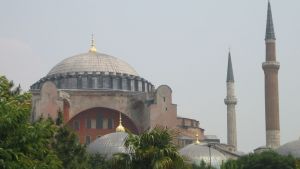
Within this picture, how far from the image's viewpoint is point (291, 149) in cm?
3759

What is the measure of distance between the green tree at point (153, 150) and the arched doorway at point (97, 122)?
3050cm

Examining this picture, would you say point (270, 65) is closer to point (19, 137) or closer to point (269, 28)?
point (269, 28)

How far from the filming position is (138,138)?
38.2ft

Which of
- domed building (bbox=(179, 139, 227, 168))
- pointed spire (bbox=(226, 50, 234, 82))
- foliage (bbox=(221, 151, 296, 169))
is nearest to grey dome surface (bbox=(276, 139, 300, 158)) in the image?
foliage (bbox=(221, 151, 296, 169))

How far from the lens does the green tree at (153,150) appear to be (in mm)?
11203

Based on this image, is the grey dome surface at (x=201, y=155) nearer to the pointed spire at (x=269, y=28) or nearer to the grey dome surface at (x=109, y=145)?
the grey dome surface at (x=109, y=145)

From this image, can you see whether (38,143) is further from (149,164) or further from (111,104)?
(111,104)

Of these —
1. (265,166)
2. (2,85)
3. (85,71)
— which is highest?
(85,71)

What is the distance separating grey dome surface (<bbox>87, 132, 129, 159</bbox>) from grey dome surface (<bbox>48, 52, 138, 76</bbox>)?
9103 mm

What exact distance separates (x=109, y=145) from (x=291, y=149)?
31.8 feet

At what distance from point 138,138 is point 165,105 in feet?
95.5

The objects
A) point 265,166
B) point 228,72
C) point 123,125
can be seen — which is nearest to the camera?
point 265,166

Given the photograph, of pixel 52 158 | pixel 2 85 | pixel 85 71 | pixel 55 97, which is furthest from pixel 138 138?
pixel 85 71

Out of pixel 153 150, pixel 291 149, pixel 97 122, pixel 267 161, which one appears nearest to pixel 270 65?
pixel 291 149
